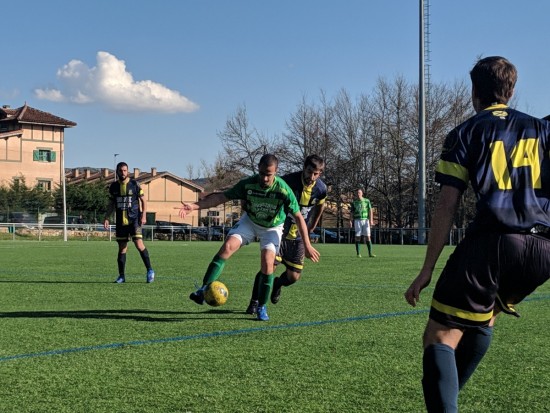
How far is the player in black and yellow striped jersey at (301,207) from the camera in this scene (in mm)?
8609

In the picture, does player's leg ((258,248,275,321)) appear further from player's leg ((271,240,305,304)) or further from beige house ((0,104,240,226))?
beige house ((0,104,240,226))

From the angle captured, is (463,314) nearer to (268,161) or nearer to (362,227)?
(268,161)

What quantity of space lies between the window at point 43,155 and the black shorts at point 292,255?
60.8 meters

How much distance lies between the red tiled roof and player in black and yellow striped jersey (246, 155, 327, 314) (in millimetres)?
60468

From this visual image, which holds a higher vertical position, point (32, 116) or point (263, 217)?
point (32, 116)

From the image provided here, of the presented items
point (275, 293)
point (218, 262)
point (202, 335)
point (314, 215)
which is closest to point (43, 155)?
point (314, 215)

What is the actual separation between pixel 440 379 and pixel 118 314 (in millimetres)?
5410

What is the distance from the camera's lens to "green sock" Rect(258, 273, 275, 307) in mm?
7520

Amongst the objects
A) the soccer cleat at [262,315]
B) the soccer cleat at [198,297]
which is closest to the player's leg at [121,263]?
the soccer cleat at [198,297]

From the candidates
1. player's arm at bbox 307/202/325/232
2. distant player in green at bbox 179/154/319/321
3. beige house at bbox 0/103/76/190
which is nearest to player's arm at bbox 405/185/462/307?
distant player in green at bbox 179/154/319/321

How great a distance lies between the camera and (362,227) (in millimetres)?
22812

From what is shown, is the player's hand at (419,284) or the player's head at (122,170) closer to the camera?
the player's hand at (419,284)

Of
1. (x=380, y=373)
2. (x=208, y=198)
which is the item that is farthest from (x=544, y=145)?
(x=208, y=198)

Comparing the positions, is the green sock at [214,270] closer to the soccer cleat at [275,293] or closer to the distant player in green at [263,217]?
the distant player in green at [263,217]
